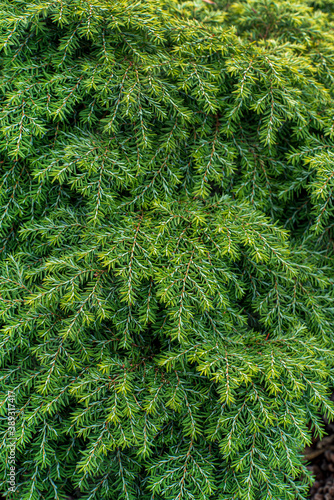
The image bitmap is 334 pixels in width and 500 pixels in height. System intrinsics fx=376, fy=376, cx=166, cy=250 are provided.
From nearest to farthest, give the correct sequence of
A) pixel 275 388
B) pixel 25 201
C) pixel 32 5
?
pixel 275 388 < pixel 32 5 < pixel 25 201

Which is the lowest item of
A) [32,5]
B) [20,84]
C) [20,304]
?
[20,304]

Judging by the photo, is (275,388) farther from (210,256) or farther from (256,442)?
(210,256)

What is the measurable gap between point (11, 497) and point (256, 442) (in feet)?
2.89

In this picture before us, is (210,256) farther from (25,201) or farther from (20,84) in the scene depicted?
(20,84)

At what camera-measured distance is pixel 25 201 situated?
1394mm

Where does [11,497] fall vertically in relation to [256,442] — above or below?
below

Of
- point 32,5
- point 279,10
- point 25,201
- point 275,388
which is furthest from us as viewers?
point 279,10

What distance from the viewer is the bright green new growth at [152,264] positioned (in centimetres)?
122

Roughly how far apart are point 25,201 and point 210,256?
712 mm

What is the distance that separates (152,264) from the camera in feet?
4.08

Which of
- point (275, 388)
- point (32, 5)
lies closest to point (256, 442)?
point (275, 388)

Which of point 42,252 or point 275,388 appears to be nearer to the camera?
point 275,388

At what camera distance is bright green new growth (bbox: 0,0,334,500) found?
1222 millimetres

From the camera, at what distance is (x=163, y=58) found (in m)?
1.37
